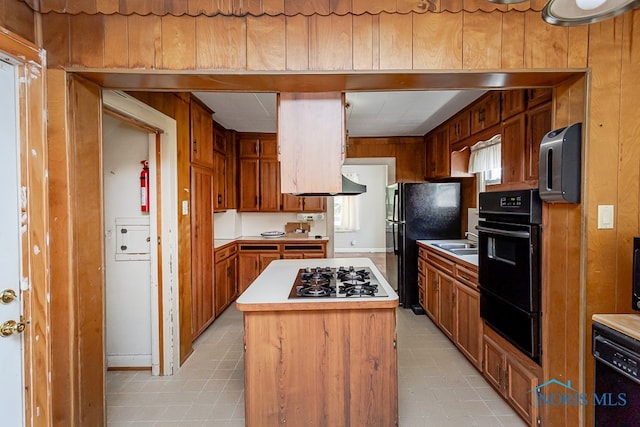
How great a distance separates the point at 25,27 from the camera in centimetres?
150

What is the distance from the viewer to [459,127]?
3660mm

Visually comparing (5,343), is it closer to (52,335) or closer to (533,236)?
(52,335)

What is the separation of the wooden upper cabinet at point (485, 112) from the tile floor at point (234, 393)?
2.11 metres

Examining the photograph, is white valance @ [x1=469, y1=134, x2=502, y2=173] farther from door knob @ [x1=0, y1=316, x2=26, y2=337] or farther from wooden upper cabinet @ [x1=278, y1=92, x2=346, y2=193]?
door knob @ [x1=0, y1=316, x2=26, y2=337]

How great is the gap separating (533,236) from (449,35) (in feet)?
3.92

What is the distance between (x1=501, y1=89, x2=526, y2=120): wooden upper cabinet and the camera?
2443 mm

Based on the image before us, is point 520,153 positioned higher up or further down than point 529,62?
further down

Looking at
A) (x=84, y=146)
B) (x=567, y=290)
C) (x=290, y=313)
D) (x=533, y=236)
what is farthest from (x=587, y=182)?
(x=84, y=146)

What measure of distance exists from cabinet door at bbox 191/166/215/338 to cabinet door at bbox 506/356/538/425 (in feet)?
8.81

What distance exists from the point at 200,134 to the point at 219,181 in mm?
986

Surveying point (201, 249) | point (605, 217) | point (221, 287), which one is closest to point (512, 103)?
point (605, 217)

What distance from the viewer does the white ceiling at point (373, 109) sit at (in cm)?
312

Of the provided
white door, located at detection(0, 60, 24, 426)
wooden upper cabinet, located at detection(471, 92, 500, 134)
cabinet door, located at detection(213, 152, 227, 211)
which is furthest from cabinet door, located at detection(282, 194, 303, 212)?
white door, located at detection(0, 60, 24, 426)

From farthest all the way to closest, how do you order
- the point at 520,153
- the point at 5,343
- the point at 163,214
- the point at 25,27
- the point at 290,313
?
the point at 163,214 < the point at 520,153 < the point at 290,313 < the point at 25,27 < the point at 5,343
